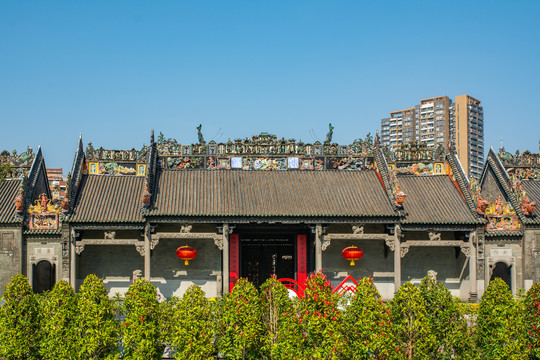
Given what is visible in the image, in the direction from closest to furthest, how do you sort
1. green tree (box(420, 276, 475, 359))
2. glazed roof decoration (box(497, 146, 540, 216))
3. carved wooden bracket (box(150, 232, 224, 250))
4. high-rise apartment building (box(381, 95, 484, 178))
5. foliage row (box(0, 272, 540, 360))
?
foliage row (box(0, 272, 540, 360)), green tree (box(420, 276, 475, 359)), carved wooden bracket (box(150, 232, 224, 250)), glazed roof decoration (box(497, 146, 540, 216)), high-rise apartment building (box(381, 95, 484, 178))

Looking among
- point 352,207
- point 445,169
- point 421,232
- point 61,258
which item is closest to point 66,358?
point 61,258

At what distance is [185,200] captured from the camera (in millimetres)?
21641

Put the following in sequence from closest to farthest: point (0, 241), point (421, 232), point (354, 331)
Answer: point (354, 331)
point (0, 241)
point (421, 232)

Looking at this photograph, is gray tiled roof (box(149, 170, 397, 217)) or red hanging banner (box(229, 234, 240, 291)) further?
red hanging banner (box(229, 234, 240, 291))

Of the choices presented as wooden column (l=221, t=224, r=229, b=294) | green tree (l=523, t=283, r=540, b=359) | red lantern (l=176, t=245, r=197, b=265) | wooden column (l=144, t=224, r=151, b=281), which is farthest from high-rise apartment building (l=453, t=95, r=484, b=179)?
green tree (l=523, t=283, r=540, b=359)

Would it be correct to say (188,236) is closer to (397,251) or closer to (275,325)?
(275,325)

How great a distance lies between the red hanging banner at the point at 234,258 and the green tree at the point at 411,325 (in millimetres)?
9626

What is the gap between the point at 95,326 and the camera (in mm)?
13398

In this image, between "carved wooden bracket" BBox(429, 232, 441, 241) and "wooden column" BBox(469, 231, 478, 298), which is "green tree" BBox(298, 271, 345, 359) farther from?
"wooden column" BBox(469, 231, 478, 298)

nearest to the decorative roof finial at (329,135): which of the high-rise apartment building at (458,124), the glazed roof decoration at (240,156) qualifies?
the glazed roof decoration at (240,156)

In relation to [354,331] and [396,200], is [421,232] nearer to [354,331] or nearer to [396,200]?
[396,200]

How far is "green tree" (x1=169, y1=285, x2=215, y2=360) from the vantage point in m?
13.0

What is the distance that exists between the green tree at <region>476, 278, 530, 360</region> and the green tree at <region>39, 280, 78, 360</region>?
1004 centimetres

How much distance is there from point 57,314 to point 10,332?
1.41 meters
